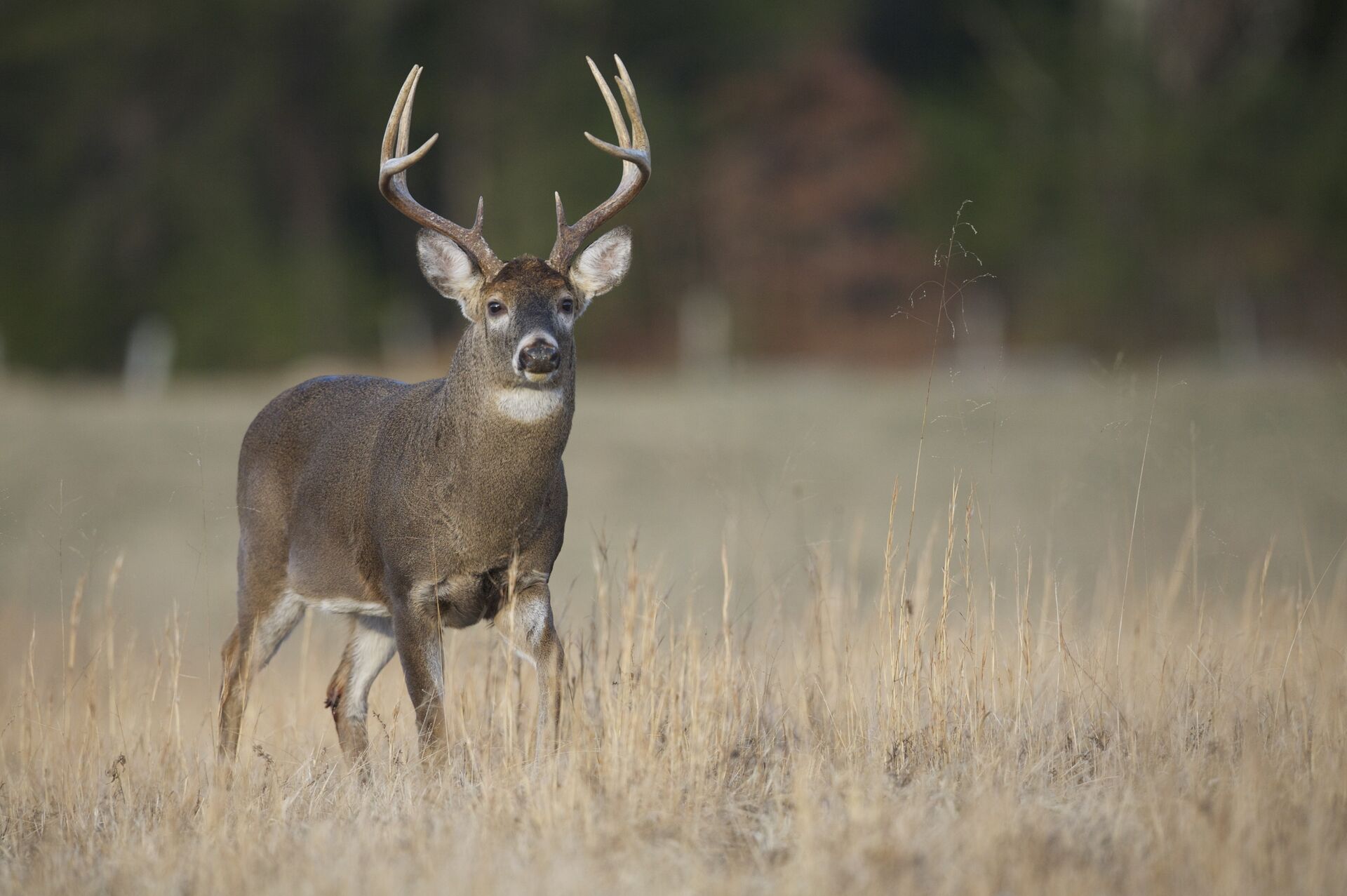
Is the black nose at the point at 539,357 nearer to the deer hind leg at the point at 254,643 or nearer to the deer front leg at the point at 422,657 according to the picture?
the deer front leg at the point at 422,657

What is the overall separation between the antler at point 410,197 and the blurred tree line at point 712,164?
22.3m

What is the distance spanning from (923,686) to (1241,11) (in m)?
30.6

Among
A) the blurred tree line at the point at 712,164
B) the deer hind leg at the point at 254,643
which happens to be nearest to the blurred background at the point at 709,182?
the blurred tree line at the point at 712,164

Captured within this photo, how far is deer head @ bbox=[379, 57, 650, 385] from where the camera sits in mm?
5906

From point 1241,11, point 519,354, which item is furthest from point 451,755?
point 1241,11

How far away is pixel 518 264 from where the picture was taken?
20.0 feet

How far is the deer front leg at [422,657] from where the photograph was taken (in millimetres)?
5801

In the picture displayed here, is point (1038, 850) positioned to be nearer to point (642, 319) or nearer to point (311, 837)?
point (311, 837)

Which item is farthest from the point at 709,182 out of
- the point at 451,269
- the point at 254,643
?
the point at 451,269

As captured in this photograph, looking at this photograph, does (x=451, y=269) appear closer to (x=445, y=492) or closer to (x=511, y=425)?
(x=511, y=425)

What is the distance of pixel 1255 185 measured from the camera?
30.7 metres

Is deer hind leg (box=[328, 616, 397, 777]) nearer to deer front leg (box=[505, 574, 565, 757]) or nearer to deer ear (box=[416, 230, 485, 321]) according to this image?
deer front leg (box=[505, 574, 565, 757])

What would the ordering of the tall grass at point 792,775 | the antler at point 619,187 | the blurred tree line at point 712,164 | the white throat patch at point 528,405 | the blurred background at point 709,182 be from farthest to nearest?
the blurred tree line at point 712,164, the blurred background at point 709,182, the antler at point 619,187, the white throat patch at point 528,405, the tall grass at point 792,775

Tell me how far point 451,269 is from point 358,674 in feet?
5.94
